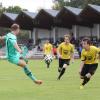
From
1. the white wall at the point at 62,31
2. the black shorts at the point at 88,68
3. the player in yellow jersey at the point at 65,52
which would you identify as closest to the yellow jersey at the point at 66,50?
the player in yellow jersey at the point at 65,52

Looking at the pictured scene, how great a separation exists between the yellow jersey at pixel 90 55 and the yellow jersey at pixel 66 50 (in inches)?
211

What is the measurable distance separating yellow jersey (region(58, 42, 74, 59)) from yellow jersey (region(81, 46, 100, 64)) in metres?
5.35

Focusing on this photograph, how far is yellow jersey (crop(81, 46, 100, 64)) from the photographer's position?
16750 mm

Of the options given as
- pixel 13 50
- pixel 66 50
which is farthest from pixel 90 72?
pixel 66 50

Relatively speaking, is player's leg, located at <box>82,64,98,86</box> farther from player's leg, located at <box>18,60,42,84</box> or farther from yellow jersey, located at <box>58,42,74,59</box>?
yellow jersey, located at <box>58,42,74,59</box>

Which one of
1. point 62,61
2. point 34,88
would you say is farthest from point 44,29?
point 34,88

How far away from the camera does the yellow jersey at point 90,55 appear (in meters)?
16.8

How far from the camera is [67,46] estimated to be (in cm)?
2242

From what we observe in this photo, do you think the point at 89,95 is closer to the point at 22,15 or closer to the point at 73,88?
the point at 73,88

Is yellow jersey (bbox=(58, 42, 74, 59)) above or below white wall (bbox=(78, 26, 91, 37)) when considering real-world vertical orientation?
above

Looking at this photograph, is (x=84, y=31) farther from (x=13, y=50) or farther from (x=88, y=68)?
(x=13, y=50)

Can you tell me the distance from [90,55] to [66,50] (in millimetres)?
5673

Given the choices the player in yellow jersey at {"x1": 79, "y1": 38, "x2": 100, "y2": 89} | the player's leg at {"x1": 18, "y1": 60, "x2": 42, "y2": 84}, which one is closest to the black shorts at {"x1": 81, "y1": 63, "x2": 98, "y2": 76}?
the player in yellow jersey at {"x1": 79, "y1": 38, "x2": 100, "y2": 89}

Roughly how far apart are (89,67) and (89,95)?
228 centimetres
